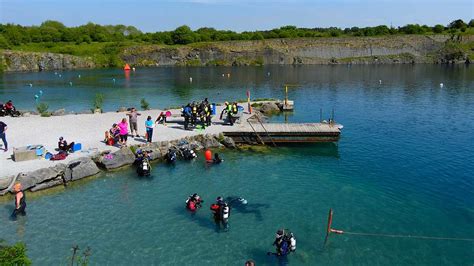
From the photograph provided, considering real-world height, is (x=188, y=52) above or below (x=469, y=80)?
above

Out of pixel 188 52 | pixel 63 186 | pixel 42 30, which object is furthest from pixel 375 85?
pixel 42 30

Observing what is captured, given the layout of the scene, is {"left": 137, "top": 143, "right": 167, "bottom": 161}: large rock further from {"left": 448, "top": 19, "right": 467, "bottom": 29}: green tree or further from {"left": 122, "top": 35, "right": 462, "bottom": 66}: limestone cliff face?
{"left": 448, "top": 19, "right": 467, "bottom": 29}: green tree

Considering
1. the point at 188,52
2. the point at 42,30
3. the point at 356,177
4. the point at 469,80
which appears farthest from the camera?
the point at 42,30

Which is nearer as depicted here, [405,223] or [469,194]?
[405,223]

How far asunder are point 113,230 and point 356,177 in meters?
15.7

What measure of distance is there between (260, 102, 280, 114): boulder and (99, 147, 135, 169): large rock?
21.9 metres

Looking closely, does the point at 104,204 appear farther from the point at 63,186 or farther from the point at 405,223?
the point at 405,223

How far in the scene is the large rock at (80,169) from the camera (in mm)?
24672

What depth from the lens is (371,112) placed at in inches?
1896

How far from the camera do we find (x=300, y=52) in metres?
154

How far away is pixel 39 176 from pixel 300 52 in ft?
456

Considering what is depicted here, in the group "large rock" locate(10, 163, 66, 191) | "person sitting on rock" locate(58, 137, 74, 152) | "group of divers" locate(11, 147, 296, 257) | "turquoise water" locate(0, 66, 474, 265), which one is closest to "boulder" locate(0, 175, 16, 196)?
"large rock" locate(10, 163, 66, 191)

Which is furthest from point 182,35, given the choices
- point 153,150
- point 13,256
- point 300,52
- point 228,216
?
point 13,256

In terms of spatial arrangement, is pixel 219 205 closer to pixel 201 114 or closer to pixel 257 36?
pixel 201 114
